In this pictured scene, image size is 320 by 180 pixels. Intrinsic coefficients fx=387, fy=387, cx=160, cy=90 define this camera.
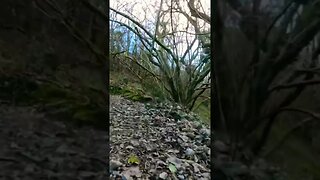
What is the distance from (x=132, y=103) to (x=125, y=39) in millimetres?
548

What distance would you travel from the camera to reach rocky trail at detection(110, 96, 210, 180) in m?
2.67

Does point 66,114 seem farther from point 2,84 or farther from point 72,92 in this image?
point 2,84

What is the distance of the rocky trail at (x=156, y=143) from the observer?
2.67 m

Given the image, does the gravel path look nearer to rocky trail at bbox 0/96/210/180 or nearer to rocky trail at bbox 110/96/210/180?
rocky trail at bbox 0/96/210/180

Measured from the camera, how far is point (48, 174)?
1.82 metres

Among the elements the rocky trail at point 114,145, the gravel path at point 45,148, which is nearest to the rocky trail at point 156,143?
the rocky trail at point 114,145

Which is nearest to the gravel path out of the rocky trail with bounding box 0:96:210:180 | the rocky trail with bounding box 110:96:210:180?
the rocky trail with bounding box 0:96:210:180

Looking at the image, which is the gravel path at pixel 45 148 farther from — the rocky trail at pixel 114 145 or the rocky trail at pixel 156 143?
the rocky trail at pixel 156 143

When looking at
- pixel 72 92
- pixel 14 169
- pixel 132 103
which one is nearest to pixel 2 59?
pixel 72 92

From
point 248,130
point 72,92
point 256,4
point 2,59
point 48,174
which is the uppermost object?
point 256,4

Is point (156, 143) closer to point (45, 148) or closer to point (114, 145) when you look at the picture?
point (114, 145)

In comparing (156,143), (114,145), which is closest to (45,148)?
(114,145)

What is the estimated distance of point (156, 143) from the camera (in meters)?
2.97

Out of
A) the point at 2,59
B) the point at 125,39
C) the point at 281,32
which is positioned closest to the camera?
the point at 281,32
